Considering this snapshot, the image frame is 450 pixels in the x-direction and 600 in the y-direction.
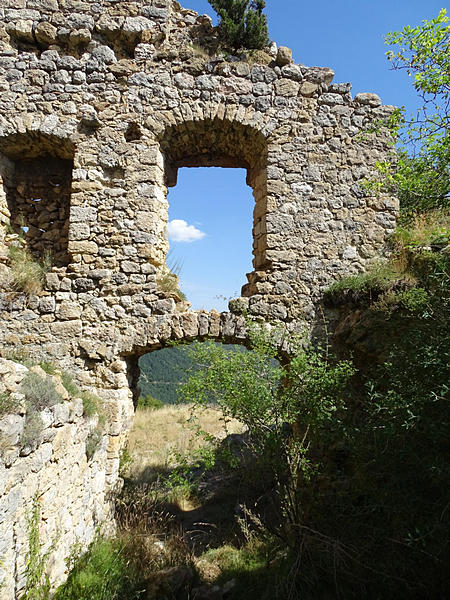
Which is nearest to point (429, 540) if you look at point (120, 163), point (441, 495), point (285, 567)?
point (441, 495)

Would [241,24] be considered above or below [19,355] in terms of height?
above

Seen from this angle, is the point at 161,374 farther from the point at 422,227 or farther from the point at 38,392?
the point at 38,392

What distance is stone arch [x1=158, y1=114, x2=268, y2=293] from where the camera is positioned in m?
5.36

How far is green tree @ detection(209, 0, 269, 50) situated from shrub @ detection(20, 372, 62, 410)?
17.1 ft

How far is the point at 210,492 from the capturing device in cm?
646

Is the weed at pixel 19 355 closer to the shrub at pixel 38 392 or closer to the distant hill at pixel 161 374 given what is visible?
the shrub at pixel 38 392

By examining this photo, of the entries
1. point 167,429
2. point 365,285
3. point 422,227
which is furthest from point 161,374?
point 422,227

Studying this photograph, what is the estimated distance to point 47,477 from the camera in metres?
3.01

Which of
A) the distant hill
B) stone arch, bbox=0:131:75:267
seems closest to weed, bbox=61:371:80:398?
stone arch, bbox=0:131:75:267

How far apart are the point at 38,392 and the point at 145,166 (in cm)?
333

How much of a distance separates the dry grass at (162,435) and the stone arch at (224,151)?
328 cm

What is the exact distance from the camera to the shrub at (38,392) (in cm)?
304

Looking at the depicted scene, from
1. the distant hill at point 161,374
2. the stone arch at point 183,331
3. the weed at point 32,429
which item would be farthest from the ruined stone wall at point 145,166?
the distant hill at point 161,374

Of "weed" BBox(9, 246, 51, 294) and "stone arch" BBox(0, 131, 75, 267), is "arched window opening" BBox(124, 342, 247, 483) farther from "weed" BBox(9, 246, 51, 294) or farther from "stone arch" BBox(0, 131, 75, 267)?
"stone arch" BBox(0, 131, 75, 267)
